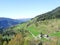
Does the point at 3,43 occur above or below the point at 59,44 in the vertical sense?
above

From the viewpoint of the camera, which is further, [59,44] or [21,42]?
[59,44]

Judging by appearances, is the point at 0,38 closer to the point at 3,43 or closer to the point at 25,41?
the point at 3,43

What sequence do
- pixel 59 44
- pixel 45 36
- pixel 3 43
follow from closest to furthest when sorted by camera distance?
pixel 3 43
pixel 59 44
pixel 45 36

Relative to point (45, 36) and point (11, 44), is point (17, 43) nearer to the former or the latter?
point (11, 44)

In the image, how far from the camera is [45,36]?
185 m

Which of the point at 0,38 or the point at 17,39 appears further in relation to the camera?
the point at 0,38

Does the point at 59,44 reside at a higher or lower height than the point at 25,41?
lower

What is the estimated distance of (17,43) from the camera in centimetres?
4134

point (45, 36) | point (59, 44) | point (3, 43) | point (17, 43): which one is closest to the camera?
point (17, 43)

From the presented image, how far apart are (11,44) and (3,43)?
134 inches

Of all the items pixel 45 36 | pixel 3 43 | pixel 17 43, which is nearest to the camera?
pixel 17 43

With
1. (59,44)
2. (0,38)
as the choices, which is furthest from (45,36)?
(0,38)

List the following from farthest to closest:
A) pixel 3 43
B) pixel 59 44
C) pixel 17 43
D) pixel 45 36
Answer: pixel 45 36, pixel 59 44, pixel 3 43, pixel 17 43

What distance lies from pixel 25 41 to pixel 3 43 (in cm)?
597
